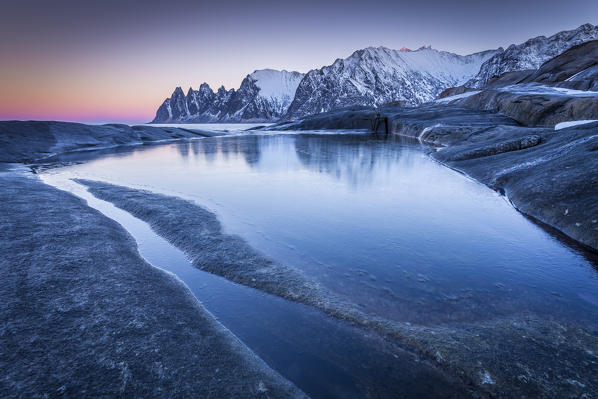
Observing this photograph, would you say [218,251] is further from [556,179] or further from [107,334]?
→ [556,179]

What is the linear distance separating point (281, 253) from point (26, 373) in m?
5.29

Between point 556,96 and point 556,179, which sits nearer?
point 556,179

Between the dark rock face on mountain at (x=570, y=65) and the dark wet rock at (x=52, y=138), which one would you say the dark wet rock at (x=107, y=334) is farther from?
the dark rock face on mountain at (x=570, y=65)

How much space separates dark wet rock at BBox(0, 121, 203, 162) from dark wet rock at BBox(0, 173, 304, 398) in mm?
29813

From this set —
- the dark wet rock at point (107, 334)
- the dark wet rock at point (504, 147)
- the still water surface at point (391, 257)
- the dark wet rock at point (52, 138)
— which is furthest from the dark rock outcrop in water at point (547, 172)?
the dark wet rock at point (52, 138)

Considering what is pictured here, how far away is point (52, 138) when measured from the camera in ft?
128

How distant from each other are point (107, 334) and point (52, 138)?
155 feet

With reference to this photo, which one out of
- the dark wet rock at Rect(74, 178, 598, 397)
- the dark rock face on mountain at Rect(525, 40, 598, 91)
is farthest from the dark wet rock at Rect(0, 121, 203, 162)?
the dark rock face on mountain at Rect(525, 40, 598, 91)

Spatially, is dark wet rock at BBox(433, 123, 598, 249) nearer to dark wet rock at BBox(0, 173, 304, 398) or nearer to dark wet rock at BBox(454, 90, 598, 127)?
dark wet rock at BBox(0, 173, 304, 398)

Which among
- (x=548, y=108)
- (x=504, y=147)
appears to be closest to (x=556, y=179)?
(x=504, y=147)

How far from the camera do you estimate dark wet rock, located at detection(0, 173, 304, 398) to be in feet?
12.1

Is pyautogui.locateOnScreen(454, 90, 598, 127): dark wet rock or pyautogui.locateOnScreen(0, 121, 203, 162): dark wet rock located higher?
pyautogui.locateOnScreen(454, 90, 598, 127): dark wet rock

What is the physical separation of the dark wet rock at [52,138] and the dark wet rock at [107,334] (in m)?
29.8

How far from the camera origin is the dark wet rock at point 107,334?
12.1 ft
